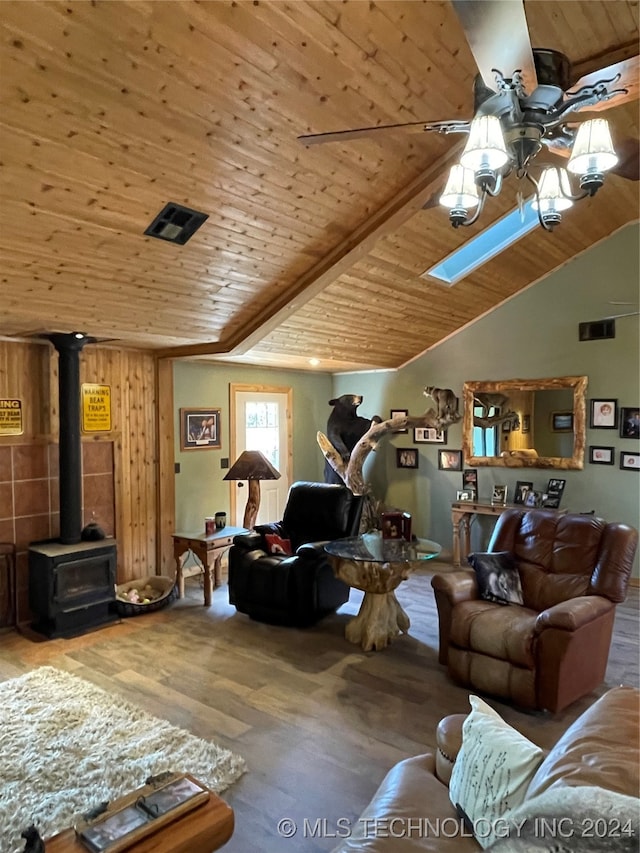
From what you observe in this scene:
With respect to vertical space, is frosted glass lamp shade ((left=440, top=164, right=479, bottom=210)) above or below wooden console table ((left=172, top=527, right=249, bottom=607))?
above

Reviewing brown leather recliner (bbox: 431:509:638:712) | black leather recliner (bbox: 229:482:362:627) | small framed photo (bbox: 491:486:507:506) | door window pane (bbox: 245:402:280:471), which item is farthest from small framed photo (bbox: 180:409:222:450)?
brown leather recliner (bbox: 431:509:638:712)

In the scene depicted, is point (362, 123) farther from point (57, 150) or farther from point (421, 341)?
point (421, 341)

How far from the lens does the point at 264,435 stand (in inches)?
281

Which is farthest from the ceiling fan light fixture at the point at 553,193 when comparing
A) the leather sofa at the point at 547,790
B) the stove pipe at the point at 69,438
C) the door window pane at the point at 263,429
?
the door window pane at the point at 263,429

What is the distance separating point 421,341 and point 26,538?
4.69m

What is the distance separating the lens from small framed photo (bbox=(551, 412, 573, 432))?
607 centimetres

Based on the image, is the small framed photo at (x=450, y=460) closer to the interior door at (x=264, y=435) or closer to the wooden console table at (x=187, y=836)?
the interior door at (x=264, y=435)

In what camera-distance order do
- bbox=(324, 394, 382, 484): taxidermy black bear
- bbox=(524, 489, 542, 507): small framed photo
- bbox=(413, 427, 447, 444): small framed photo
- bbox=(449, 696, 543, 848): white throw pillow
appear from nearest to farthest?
bbox=(449, 696, 543, 848): white throw pillow → bbox=(524, 489, 542, 507): small framed photo → bbox=(413, 427, 447, 444): small framed photo → bbox=(324, 394, 382, 484): taxidermy black bear

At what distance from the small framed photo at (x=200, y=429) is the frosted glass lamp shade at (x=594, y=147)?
15.4ft

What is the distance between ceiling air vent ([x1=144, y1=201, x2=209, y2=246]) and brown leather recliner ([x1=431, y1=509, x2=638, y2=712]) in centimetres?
272

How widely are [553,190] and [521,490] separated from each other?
14.0 feet

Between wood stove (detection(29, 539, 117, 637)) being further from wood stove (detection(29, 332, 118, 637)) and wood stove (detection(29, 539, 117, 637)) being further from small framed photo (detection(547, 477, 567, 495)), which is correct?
small framed photo (detection(547, 477, 567, 495))

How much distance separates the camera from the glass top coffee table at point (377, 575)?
402 centimetres

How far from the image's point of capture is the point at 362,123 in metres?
3.07
